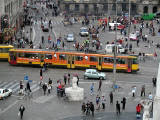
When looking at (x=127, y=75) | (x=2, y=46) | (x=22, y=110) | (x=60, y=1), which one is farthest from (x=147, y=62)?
(x=60, y=1)

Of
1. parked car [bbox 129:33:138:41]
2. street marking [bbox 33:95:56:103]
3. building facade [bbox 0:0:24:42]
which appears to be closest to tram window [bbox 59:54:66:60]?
street marking [bbox 33:95:56:103]

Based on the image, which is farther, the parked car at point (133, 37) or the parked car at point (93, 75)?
the parked car at point (133, 37)

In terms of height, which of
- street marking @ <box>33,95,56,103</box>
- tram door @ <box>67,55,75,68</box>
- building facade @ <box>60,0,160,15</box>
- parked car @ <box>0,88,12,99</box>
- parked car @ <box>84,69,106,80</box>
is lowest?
street marking @ <box>33,95,56,103</box>

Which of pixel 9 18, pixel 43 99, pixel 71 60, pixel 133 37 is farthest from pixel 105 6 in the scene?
pixel 43 99

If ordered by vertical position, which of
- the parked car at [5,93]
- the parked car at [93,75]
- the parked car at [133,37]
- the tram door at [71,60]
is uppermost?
the parked car at [133,37]

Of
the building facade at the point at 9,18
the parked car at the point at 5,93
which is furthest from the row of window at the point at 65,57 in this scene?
the parked car at the point at 5,93

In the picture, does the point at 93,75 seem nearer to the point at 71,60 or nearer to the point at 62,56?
the point at 71,60

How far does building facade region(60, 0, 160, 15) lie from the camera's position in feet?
376

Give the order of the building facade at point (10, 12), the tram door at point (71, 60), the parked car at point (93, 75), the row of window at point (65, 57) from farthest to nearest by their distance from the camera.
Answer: the building facade at point (10, 12) → the tram door at point (71, 60) → the row of window at point (65, 57) → the parked car at point (93, 75)

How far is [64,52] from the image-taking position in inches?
2346

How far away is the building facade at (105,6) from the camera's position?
11450 cm

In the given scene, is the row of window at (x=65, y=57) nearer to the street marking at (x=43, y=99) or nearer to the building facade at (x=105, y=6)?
the street marking at (x=43, y=99)

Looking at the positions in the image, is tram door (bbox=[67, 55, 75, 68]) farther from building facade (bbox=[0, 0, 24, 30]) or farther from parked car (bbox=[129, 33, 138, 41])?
parked car (bbox=[129, 33, 138, 41])

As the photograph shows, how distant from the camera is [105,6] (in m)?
115
